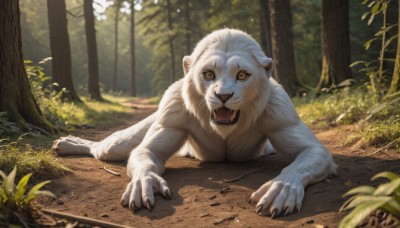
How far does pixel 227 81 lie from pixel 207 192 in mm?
1018

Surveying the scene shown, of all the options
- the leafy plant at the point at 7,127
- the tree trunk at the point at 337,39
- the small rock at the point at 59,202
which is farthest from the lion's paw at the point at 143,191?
the tree trunk at the point at 337,39

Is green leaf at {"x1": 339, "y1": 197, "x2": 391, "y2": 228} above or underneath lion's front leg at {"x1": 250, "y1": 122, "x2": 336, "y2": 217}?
above

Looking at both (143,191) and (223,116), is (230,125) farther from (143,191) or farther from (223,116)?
(143,191)

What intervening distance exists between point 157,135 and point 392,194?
263cm

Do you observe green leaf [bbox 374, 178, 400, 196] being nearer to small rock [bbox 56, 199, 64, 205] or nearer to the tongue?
the tongue

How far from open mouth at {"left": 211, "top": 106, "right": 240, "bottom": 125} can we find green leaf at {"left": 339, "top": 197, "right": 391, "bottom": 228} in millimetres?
1875

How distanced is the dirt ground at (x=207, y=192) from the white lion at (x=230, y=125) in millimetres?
127

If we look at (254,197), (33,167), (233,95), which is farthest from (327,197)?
(33,167)

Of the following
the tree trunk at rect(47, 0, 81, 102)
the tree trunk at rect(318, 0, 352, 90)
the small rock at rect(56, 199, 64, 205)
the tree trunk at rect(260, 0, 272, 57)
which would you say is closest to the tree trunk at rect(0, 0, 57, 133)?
the small rock at rect(56, 199, 64, 205)

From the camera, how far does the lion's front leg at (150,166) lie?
346cm

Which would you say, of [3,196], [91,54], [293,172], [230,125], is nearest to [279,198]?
[293,172]

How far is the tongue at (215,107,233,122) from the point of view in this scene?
13.1 feet

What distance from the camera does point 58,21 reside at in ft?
42.3

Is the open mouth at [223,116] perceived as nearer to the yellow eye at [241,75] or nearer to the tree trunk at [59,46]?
the yellow eye at [241,75]
